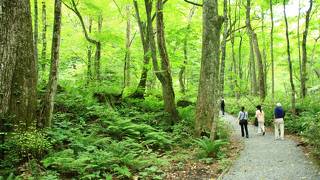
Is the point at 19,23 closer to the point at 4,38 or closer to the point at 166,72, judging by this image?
the point at 4,38

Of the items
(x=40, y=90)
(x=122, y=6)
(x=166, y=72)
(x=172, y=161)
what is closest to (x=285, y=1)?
(x=166, y=72)

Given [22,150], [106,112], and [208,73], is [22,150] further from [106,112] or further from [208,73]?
[208,73]

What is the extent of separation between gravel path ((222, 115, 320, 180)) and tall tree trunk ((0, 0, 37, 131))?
19.3 ft

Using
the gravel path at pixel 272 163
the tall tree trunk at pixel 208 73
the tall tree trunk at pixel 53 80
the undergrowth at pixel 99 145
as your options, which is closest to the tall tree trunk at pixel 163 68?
the undergrowth at pixel 99 145

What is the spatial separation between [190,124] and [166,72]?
2866 millimetres

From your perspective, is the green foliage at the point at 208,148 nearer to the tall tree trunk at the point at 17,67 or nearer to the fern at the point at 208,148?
the fern at the point at 208,148

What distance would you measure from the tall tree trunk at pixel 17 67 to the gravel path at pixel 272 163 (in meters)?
5.87

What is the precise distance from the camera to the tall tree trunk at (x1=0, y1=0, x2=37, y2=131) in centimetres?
793

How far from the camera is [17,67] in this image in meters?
8.88

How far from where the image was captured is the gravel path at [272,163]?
860 cm

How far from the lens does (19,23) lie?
8688 millimetres

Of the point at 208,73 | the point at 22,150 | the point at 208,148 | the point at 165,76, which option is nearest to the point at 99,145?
the point at 22,150

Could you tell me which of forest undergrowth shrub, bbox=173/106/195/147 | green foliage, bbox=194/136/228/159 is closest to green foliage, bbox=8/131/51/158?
green foliage, bbox=194/136/228/159

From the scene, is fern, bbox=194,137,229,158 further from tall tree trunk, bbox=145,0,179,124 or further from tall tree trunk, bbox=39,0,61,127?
tall tree trunk, bbox=39,0,61,127
